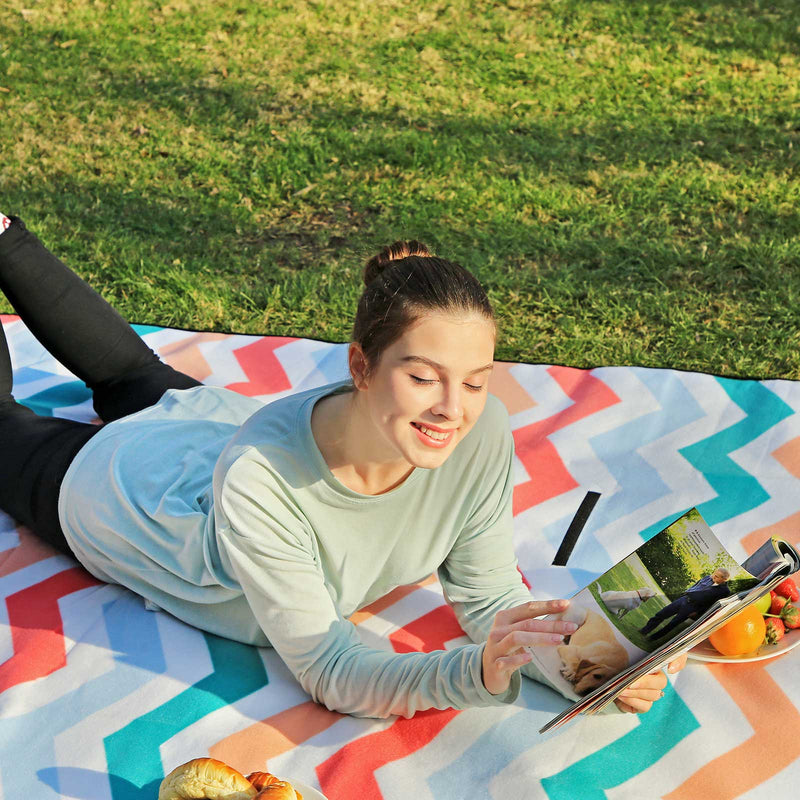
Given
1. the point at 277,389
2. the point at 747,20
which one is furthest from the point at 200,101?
the point at 747,20

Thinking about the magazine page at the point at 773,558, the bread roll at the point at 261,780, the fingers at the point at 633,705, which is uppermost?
the magazine page at the point at 773,558

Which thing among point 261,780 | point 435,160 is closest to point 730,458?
point 261,780

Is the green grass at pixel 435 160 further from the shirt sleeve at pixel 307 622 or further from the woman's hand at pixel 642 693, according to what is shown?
the shirt sleeve at pixel 307 622

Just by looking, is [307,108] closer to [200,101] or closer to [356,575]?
[200,101]

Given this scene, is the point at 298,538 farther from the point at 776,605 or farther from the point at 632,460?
the point at 632,460

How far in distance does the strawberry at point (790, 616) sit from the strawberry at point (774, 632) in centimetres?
3

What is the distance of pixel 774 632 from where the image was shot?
2516 mm

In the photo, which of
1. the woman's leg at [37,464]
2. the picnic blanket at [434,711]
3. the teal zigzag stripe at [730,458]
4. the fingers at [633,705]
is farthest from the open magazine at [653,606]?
the woman's leg at [37,464]

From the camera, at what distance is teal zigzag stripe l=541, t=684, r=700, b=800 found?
2.24 metres

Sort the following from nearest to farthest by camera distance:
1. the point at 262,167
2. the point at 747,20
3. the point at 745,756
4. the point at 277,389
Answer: the point at 745,756, the point at 277,389, the point at 262,167, the point at 747,20

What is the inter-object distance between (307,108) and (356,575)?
4.24 meters

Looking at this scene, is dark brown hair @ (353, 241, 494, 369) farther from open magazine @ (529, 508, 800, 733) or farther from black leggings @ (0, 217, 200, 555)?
black leggings @ (0, 217, 200, 555)

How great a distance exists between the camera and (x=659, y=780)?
7.44 feet

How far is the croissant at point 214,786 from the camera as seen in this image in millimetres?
1961
